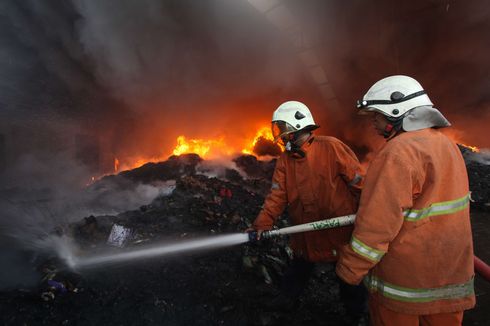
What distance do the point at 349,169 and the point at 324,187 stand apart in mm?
275

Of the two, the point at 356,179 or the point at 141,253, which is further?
the point at 141,253

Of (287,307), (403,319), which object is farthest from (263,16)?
(403,319)

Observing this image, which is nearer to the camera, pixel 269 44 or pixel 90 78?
pixel 90 78

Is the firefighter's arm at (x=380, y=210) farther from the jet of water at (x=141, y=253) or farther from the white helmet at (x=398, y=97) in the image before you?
the jet of water at (x=141, y=253)

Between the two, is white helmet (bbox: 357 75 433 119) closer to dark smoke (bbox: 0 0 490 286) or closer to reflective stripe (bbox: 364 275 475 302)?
reflective stripe (bbox: 364 275 475 302)

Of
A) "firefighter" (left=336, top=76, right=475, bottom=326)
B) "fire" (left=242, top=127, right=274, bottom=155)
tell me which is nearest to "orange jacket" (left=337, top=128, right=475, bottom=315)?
"firefighter" (left=336, top=76, right=475, bottom=326)

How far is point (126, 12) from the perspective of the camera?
10.1 metres

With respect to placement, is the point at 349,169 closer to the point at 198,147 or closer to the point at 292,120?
the point at 292,120

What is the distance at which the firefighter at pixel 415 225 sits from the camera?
4.88ft

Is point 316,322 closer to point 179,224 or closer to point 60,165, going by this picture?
point 179,224

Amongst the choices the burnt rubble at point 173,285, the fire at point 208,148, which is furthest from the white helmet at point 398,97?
the fire at point 208,148

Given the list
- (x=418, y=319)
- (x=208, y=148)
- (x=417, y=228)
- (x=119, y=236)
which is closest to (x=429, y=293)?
(x=418, y=319)

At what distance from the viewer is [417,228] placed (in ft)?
5.10

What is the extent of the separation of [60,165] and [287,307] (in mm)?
8807
